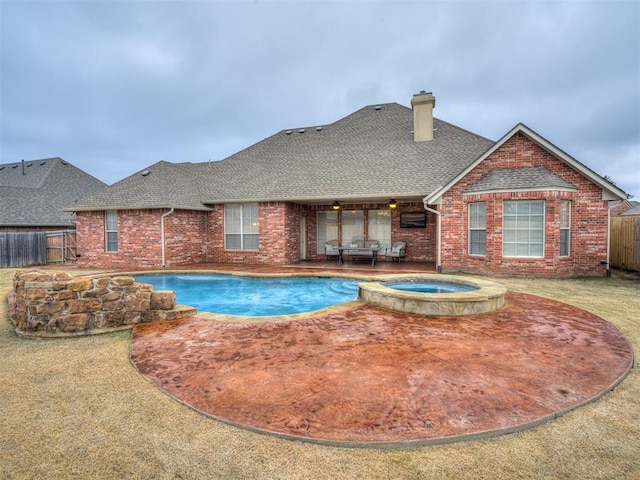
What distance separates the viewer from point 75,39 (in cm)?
1916

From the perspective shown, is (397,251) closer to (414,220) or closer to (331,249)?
(414,220)

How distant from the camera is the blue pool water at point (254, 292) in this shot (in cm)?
878

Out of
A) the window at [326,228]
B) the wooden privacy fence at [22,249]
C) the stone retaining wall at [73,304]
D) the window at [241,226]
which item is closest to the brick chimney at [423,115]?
the window at [326,228]

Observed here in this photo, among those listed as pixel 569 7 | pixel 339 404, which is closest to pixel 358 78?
pixel 569 7

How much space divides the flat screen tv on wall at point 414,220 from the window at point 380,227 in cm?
71

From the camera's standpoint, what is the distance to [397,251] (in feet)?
47.2

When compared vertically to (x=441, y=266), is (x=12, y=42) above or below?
above

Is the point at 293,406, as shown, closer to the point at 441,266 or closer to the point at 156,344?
the point at 156,344

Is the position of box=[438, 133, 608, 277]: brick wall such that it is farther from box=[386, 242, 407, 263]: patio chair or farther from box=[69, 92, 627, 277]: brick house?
box=[386, 242, 407, 263]: patio chair

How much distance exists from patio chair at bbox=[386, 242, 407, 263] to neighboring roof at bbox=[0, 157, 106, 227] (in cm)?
1680

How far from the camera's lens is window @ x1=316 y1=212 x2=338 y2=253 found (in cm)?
1652

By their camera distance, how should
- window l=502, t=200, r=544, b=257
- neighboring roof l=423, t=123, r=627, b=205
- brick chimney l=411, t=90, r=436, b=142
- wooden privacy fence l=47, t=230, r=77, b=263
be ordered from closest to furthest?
1. neighboring roof l=423, t=123, r=627, b=205
2. window l=502, t=200, r=544, b=257
3. brick chimney l=411, t=90, r=436, b=142
4. wooden privacy fence l=47, t=230, r=77, b=263

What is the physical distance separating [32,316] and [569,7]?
20336 millimetres

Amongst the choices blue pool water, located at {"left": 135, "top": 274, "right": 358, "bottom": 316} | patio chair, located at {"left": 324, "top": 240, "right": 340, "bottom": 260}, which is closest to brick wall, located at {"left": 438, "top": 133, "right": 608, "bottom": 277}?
blue pool water, located at {"left": 135, "top": 274, "right": 358, "bottom": 316}
